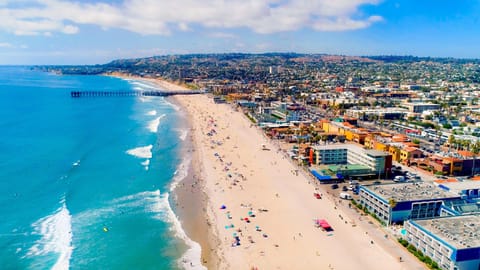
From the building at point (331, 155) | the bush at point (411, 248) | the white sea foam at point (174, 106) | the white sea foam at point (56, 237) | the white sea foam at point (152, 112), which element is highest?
the building at point (331, 155)

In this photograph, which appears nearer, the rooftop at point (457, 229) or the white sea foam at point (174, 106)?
the rooftop at point (457, 229)

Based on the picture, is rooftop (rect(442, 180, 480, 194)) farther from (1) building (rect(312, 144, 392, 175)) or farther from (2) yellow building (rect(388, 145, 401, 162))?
(2) yellow building (rect(388, 145, 401, 162))

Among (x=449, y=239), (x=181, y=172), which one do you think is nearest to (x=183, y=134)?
(x=181, y=172)

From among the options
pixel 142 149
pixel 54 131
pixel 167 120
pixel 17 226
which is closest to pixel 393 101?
pixel 167 120

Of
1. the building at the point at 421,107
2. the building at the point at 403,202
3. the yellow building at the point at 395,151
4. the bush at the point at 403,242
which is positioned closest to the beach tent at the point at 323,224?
the building at the point at 403,202

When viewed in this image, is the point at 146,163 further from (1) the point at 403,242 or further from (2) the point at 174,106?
(2) the point at 174,106

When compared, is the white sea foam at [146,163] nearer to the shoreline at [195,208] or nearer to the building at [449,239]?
the shoreline at [195,208]

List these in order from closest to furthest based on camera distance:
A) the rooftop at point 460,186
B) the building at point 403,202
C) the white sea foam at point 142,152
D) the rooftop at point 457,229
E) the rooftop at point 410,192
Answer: the rooftop at point 457,229, the building at point 403,202, the rooftop at point 410,192, the rooftop at point 460,186, the white sea foam at point 142,152
